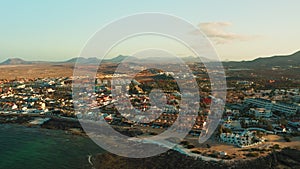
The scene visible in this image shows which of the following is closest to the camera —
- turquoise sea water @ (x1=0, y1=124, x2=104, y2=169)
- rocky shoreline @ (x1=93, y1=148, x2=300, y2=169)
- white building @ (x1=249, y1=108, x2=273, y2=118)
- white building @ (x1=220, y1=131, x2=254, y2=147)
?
rocky shoreline @ (x1=93, y1=148, x2=300, y2=169)

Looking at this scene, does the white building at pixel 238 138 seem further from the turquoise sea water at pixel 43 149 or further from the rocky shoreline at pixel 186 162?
the turquoise sea water at pixel 43 149

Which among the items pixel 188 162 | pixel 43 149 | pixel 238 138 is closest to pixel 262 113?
pixel 238 138

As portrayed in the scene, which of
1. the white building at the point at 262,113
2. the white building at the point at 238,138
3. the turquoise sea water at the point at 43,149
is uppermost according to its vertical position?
the white building at the point at 262,113

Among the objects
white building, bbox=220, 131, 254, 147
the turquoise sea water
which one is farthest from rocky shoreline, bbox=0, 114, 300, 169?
white building, bbox=220, 131, 254, 147

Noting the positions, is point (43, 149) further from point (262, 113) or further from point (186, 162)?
point (262, 113)

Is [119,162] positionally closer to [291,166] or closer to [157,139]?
[157,139]

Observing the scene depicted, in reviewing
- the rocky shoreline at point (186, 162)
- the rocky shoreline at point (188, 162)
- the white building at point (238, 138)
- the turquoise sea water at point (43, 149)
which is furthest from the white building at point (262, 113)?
the turquoise sea water at point (43, 149)

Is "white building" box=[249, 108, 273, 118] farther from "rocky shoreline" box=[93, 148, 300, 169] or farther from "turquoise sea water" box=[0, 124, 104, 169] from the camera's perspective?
"turquoise sea water" box=[0, 124, 104, 169]

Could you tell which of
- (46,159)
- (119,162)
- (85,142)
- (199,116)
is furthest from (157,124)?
(46,159)
